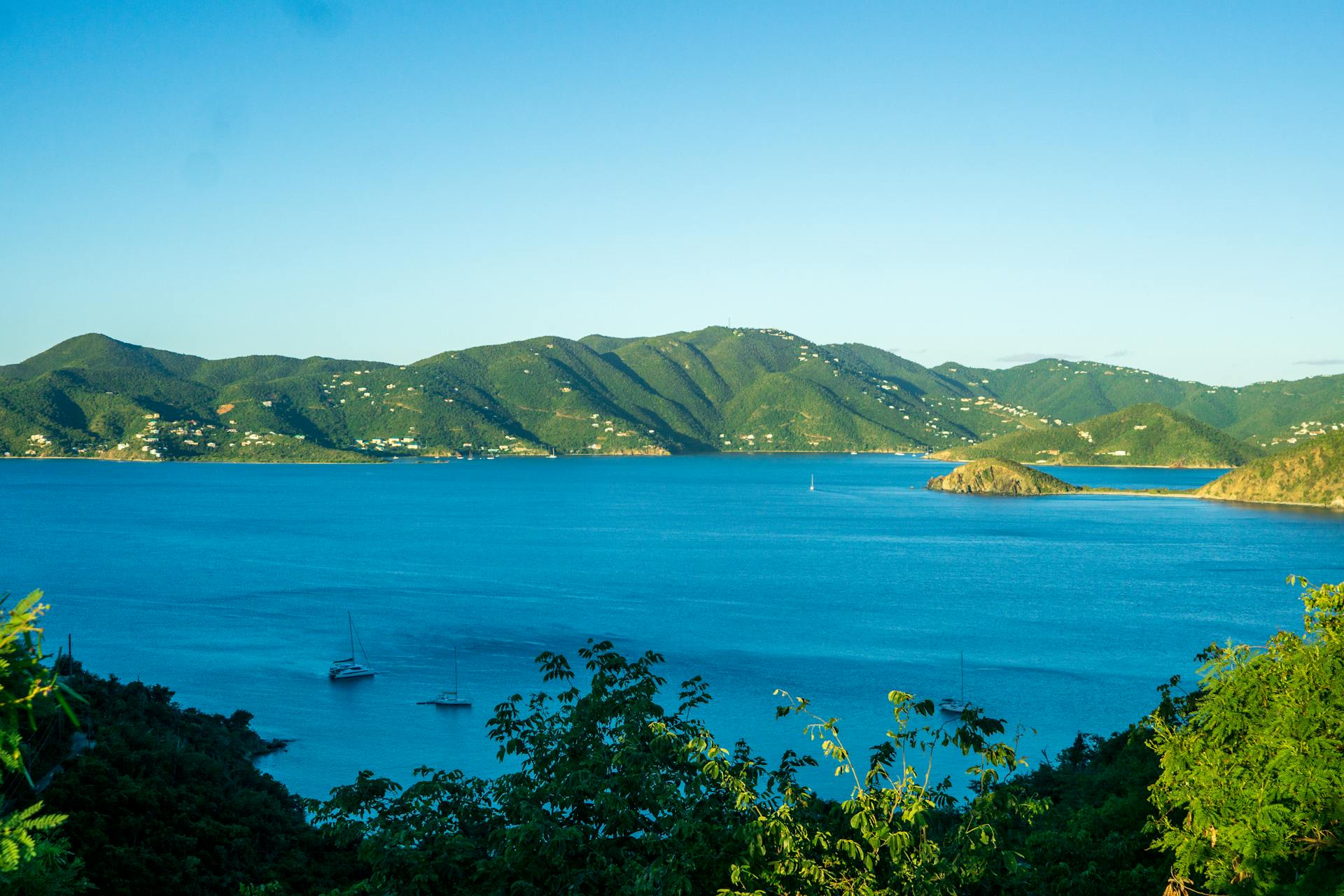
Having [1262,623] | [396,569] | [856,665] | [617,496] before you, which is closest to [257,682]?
[856,665]

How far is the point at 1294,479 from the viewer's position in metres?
136

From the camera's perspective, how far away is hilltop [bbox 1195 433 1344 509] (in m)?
132

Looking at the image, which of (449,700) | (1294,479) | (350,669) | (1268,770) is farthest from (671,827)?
(1294,479)

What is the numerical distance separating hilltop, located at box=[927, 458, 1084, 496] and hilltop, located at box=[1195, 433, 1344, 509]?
1997cm

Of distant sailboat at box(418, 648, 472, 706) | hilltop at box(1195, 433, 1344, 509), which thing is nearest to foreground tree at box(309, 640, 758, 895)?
distant sailboat at box(418, 648, 472, 706)

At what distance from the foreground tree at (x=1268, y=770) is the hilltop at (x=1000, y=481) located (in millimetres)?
148385

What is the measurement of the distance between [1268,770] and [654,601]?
5340 centimetres

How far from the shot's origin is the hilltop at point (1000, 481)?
155 m

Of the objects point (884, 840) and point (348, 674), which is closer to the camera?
point (884, 840)

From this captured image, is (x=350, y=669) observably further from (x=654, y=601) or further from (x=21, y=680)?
(x=21, y=680)

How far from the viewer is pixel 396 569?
76.3m

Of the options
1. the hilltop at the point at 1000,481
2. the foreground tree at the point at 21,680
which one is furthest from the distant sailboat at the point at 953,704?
the hilltop at the point at 1000,481

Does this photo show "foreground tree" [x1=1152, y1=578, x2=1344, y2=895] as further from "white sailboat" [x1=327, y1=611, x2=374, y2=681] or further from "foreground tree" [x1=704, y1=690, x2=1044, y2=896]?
"white sailboat" [x1=327, y1=611, x2=374, y2=681]

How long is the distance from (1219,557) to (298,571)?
7285 cm
